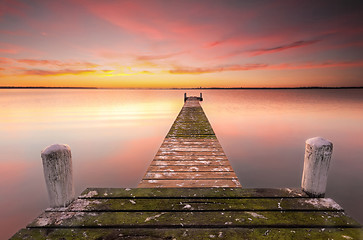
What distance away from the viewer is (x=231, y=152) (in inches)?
447

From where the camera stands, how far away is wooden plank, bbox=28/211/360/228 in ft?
7.43

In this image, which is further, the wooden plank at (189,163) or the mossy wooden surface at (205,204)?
the wooden plank at (189,163)

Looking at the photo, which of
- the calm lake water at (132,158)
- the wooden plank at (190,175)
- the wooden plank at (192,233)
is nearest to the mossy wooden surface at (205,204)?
the wooden plank at (192,233)

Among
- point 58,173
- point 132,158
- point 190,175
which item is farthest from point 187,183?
point 132,158

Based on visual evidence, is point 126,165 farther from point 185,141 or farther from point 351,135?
point 351,135

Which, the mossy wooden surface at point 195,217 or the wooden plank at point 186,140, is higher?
the mossy wooden surface at point 195,217

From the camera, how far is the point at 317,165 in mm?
2678

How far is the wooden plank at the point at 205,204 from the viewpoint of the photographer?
2533mm

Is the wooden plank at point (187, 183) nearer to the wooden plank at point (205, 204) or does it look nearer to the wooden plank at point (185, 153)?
the wooden plank at point (205, 204)

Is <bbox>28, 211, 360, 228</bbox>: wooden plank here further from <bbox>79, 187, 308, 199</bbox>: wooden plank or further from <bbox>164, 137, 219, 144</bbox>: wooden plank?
<bbox>164, 137, 219, 144</bbox>: wooden plank

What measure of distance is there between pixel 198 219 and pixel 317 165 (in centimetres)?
178

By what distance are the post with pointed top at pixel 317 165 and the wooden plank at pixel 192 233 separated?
0.63 m

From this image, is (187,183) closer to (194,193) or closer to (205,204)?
(194,193)

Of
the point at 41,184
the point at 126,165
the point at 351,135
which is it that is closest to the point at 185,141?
the point at 126,165
